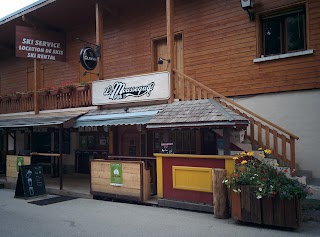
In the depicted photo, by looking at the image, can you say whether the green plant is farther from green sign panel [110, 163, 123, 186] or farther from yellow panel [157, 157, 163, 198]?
green sign panel [110, 163, 123, 186]

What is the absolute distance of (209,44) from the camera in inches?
449

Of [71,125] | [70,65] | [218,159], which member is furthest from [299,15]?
[70,65]

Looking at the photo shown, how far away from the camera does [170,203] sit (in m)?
8.88

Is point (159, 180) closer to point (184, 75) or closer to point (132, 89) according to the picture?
point (184, 75)

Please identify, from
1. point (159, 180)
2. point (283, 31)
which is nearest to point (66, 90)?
point (159, 180)

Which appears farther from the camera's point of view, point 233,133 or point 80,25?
point 80,25

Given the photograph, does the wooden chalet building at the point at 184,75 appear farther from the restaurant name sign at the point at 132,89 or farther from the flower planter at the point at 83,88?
the restaurant name sign at the point at 132,89

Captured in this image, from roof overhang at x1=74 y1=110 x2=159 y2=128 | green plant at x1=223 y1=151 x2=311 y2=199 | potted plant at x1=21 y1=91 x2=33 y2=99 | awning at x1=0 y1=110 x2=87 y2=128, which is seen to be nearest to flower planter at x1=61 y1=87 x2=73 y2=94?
awning at x1=0 y1=110 x2=87 y2=128

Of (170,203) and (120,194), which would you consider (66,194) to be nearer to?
(120,194)

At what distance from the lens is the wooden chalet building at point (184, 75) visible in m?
9.21

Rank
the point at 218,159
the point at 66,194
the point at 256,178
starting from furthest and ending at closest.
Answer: the point at 66,194 → the point at 218,159 → the point at 256,178

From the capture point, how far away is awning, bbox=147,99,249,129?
26.2 ft

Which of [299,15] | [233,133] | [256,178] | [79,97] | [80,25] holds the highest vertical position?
[80,25]

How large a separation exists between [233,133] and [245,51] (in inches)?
130
